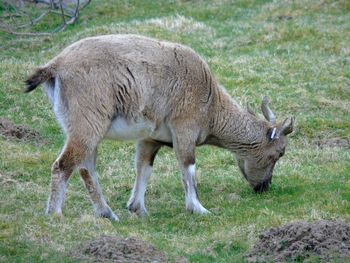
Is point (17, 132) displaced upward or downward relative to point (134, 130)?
downward

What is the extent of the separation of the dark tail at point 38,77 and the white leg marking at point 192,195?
85.8 inches

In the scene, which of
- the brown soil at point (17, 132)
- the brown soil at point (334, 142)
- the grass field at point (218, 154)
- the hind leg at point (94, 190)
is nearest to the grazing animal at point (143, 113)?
the hind leg at point (94, 190)

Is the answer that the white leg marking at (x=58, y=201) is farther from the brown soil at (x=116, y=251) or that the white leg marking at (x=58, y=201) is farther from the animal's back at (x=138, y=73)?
the brown soil at (x=116, y=251)

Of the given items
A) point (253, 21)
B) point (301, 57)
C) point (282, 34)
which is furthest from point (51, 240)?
point (253, 21)

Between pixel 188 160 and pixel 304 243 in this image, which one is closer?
pixel 304 243

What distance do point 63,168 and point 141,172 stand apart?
1.64 meters

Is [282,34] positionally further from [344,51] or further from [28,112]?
[28,112]

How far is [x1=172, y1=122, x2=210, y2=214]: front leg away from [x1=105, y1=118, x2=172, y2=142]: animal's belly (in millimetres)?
171

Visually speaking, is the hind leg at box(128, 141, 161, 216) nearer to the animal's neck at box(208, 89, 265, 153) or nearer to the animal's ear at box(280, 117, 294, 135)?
the animal's neck at box(208, 89, 265, 153)

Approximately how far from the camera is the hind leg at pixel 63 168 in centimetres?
999

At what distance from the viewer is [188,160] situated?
11125 millimetres


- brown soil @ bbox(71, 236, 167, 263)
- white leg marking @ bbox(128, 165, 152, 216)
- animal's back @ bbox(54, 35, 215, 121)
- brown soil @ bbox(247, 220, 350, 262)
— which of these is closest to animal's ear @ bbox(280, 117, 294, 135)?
animal's back @ bbox(54, 35, 215, 121)

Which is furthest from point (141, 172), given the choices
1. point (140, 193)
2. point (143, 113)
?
point (143, 113)

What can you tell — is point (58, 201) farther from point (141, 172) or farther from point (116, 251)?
point (116, 251)
